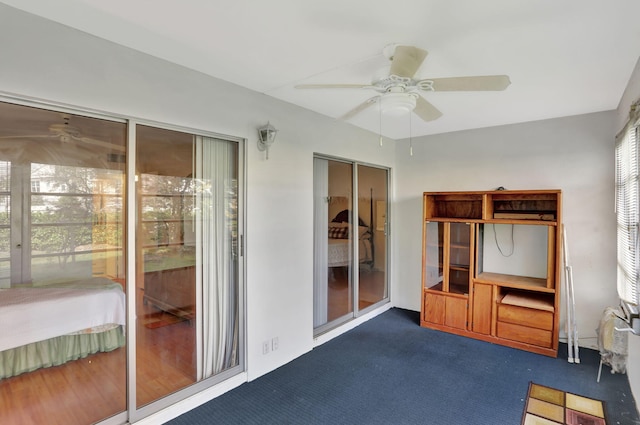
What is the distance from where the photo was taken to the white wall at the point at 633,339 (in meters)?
2.38

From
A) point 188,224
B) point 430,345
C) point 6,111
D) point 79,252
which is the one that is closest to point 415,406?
point 430,345

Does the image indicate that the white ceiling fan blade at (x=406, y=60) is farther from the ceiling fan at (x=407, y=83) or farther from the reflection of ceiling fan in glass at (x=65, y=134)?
the reflection of ceiling fan in glass at (x=65, y=134)

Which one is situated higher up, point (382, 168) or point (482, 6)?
point (482, 6)

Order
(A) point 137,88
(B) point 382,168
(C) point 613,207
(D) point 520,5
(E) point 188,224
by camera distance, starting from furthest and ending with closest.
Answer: (B) point 382,168 → (C) point 613,207 → (E) point 188,224 → (A) point 137,88 → (D) point 520,5

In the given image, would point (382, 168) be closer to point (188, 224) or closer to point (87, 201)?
point (188, 224)

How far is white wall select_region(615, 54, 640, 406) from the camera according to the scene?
238 centimetres

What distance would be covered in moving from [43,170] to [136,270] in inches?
31.7

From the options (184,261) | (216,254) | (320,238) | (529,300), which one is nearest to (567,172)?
(529,300)

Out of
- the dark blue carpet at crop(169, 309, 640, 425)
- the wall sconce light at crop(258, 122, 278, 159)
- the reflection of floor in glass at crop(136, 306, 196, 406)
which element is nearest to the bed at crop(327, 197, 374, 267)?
the dark blue carpet at crop(169, 309, 640, 425)

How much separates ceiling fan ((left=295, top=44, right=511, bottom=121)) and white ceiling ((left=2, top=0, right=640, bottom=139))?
0.83 ft

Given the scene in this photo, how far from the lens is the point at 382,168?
473 centimetres

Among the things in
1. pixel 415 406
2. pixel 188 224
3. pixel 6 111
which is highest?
pixel 6 111

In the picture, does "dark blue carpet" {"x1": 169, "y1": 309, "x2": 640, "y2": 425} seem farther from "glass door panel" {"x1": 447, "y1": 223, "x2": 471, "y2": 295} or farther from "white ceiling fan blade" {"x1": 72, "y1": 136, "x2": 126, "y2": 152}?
"white ceiling fan blade" {"x1": 72, "y1": 136, "x2": 126, "y2": 152}

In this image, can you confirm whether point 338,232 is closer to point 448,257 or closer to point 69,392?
point 448,257
